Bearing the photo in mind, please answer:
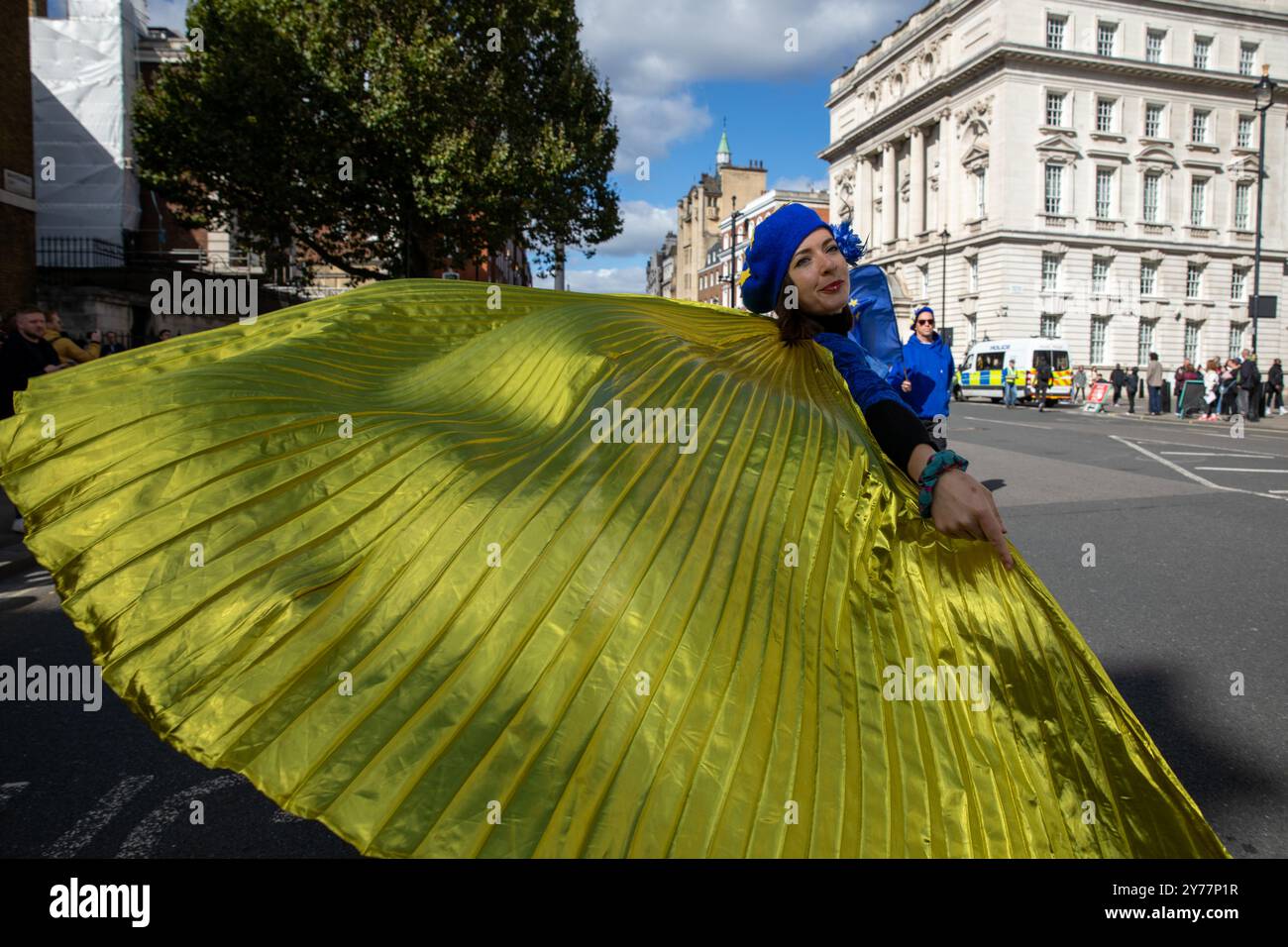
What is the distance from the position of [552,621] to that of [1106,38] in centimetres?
6071

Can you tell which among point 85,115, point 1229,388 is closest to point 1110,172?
point 1229,388

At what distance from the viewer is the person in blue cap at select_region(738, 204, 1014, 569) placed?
1.71m

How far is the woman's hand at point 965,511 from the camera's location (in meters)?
1.66

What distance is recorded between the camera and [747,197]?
9662cm

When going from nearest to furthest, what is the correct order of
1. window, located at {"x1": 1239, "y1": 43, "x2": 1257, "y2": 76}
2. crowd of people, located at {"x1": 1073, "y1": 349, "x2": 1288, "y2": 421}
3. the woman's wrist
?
the woman's wrist
crowd of people, located at {"x1": 1073, "y1": 349, "x2": 1288, "y2": 421}
window, located at {"x1": 1239, "y1": 43, "x2": 1257, "y2": 76}

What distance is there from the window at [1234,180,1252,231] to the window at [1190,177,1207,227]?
198 cm

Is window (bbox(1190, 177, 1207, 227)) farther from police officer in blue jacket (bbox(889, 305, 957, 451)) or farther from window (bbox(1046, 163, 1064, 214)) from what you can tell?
police officer in blue jacket (bbox(889, 305, 957, 451))

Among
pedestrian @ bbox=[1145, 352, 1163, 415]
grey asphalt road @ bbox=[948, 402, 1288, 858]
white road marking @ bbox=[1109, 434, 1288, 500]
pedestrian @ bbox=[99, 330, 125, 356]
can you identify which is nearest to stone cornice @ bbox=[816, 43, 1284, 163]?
pedestrian @ bbox=[1145, 352, 1163, 415]

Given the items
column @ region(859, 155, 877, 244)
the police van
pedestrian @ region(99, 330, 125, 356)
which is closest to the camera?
pedestrian @ region(99, 330, 125, 356)

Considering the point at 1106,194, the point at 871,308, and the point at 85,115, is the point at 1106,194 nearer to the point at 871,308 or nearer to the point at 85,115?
the point at 85,115

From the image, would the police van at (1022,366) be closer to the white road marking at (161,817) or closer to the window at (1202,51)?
the window at (1202,51)

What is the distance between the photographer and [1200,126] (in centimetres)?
4938

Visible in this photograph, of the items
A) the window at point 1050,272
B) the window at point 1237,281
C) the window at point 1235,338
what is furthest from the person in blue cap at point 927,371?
the window at point 1237,281
